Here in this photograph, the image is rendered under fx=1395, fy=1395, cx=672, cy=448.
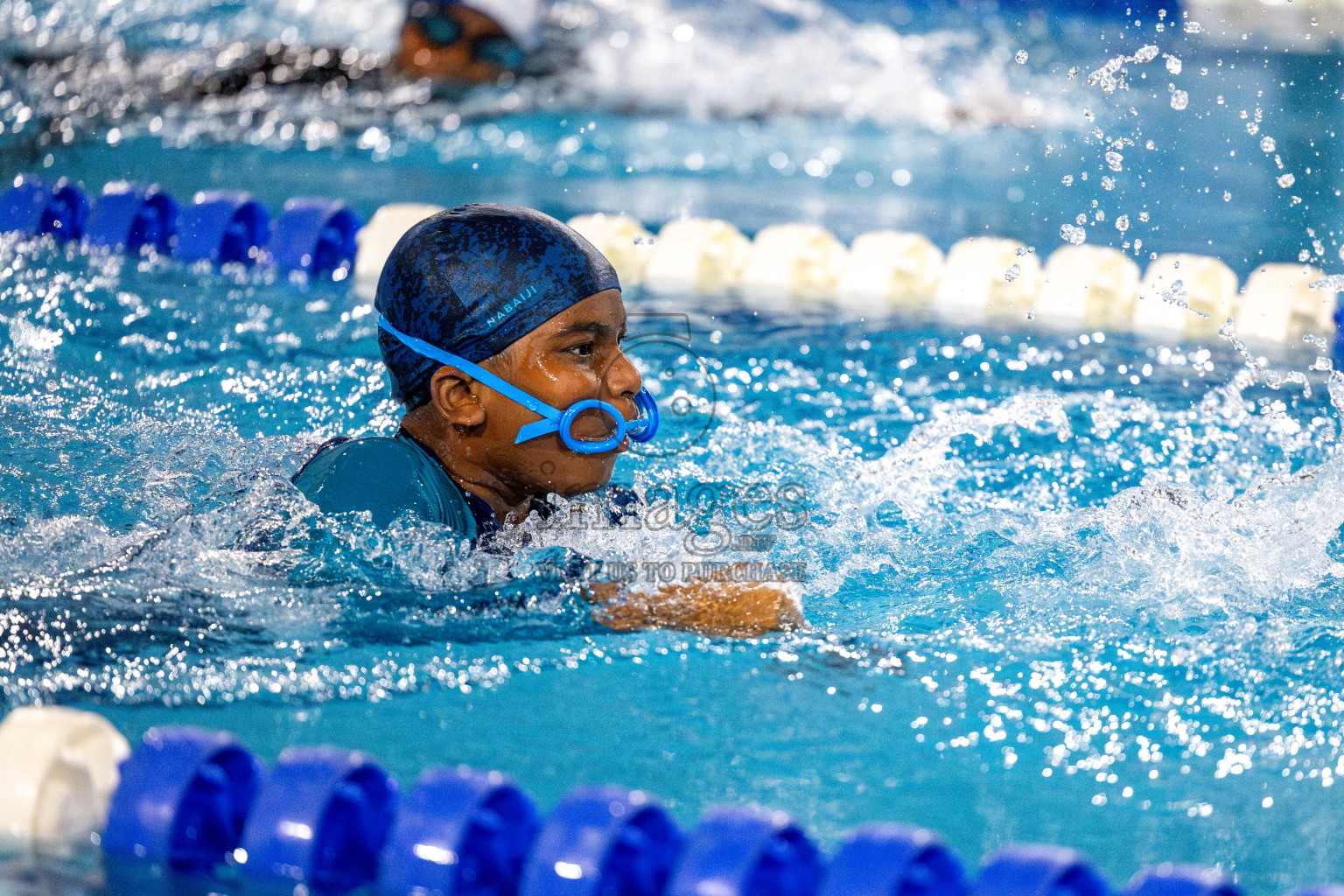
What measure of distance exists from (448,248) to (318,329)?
2166 millimetres

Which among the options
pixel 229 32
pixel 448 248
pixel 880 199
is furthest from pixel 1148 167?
pixel 448 248

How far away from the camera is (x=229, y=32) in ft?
29.5

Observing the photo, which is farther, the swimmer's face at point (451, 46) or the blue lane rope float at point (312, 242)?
the swimmer's face at point (451, 46)

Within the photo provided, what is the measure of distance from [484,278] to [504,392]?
19 cm

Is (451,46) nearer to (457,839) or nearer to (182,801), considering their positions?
(182,801)

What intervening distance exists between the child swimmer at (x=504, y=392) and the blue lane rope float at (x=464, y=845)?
52 cm

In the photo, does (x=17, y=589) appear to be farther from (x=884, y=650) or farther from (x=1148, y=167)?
(x=1148, y=167)

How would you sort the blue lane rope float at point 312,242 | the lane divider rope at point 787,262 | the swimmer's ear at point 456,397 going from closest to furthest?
the swimmer's ear at point 456,397 < the lane divider rope at point 787,262 < the blue lane rope float at point 312,242

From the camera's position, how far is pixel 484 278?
226cm

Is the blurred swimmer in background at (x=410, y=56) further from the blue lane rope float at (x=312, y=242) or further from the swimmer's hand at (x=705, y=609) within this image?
the swimmer's hand at (x=705, y=609)

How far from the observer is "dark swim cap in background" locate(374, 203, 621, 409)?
88.9 inches

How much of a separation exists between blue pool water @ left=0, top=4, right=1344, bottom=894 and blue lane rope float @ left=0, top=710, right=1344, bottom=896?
0.71 feet

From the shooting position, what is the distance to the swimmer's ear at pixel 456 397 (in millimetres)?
2320

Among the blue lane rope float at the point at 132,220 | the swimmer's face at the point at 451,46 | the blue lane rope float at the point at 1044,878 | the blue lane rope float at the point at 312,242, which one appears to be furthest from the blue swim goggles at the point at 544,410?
the swimmer's face at the point at 451,46
